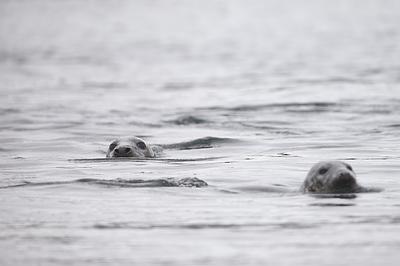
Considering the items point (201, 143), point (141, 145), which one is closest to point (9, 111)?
point (201, 143)

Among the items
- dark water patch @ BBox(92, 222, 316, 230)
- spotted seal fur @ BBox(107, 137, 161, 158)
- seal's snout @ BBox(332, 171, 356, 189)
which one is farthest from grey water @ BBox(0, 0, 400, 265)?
seal's snout @ BBox(332, 171, 356, 189)

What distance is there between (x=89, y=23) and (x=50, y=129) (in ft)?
181

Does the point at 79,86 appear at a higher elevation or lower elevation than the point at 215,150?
higher

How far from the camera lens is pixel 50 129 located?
64.4 ft

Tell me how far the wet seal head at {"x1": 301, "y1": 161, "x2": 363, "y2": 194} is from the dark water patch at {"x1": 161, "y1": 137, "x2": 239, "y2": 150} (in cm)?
528

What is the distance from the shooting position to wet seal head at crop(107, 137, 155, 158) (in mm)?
14844

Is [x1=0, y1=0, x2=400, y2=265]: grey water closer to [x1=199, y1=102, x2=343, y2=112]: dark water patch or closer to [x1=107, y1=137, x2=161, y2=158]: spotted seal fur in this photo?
[x1=199, y1=102, x2=343, y2=112]: dark water patch

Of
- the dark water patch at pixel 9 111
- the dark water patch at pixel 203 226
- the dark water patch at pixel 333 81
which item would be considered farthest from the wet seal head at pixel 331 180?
the dark water patch at pixel 333 81

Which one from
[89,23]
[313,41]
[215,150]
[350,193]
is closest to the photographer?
[350,193]

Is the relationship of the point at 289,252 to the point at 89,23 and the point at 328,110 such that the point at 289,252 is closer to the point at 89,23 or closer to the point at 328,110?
the point at 328,110

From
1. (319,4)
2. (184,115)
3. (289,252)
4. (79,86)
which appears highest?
(319,4)

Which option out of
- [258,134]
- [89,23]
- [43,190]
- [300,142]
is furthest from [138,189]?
[89,23]

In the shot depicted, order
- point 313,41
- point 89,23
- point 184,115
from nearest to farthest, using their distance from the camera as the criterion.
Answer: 1. point 184,115
2. point 313,41
3. point 89,23

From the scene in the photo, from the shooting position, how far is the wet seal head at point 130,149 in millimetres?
14844
